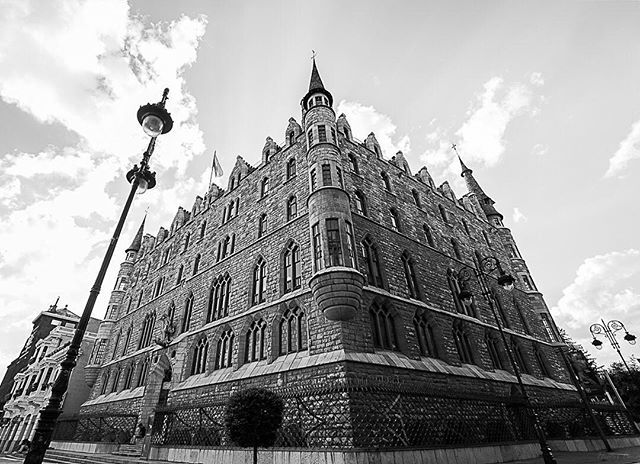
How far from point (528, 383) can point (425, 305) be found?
26.2ft

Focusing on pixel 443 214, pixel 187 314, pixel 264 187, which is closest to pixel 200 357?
pixel 187 314

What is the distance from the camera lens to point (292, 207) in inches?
695

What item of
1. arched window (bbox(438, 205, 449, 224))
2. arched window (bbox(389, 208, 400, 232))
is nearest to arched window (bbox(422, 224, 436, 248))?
arched window (bbox(389, 208, 400, 232))

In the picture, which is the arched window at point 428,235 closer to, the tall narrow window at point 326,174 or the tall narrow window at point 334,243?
the tall narrow window at point 326,174

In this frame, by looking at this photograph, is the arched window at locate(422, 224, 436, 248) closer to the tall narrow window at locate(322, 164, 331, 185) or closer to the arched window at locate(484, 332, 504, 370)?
the arched window at locate(484, 332, 504, 370)

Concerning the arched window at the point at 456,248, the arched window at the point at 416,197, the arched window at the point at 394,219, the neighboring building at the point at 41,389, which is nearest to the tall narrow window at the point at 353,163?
the arched window at the point at 394,219

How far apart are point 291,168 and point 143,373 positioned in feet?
Answer: 55.7

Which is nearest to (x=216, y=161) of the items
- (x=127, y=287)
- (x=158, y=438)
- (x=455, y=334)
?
(x=127, y=287)

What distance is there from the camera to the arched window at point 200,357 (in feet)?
54.8

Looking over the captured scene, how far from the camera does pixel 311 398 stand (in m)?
10.6

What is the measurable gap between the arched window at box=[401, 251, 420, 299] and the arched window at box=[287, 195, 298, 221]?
613 centimetres

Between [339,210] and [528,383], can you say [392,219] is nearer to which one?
[339,210]

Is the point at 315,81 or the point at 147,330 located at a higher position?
the point at 315,81

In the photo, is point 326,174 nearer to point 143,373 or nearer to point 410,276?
point 410,276
